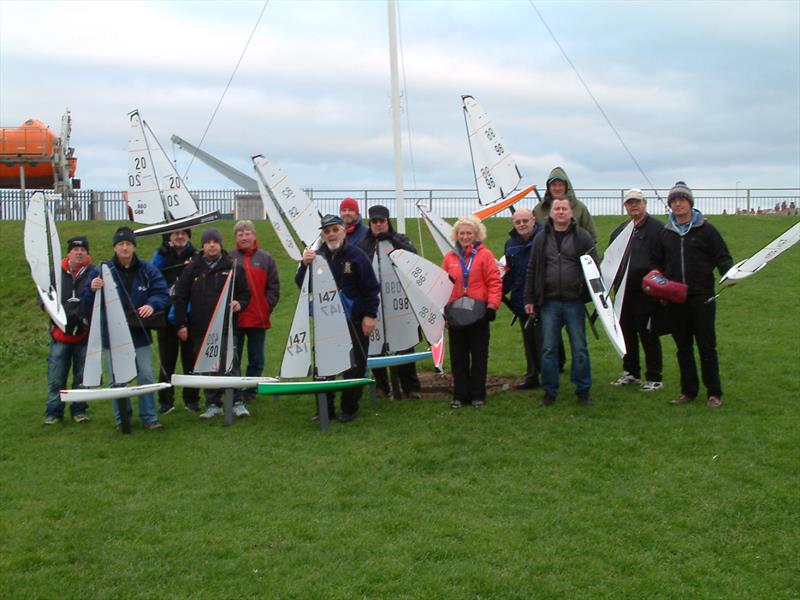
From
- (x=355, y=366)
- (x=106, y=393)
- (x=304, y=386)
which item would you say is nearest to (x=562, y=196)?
(x=355, y=366)

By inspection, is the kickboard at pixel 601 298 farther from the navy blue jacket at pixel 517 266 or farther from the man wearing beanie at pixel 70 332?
the man wearing beanie at pixel 70 332

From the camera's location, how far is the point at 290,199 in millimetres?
8477

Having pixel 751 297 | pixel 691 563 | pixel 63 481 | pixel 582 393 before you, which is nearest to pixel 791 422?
pixel 582 393

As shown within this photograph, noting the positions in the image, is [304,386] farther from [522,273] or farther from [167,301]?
[522,273]

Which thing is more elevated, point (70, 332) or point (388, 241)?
point (388, 241)

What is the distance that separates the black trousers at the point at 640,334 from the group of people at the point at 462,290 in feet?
0.05

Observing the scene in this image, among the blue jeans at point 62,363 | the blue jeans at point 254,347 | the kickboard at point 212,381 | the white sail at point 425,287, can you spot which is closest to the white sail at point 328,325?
the kickboard at point 212,381

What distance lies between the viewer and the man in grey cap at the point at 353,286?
25.5 ft

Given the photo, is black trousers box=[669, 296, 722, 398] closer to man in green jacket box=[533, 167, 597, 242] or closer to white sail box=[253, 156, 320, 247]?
man in green jacket box=[533, 167, 597, 242]

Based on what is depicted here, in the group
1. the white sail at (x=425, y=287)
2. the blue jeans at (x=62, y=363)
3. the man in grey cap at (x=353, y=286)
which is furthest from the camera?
the blue jeans at (x=62, y=363)

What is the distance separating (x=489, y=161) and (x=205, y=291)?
11.3 feet

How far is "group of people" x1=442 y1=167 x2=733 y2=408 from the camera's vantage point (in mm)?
7680

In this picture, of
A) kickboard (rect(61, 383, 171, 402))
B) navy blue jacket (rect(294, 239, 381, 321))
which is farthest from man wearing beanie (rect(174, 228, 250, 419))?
kickboard (rect(61, 383, 171, 402))

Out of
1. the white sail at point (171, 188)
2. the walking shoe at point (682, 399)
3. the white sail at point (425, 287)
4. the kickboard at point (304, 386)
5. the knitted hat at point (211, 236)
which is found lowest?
the walking shoe at point (682, 399)
